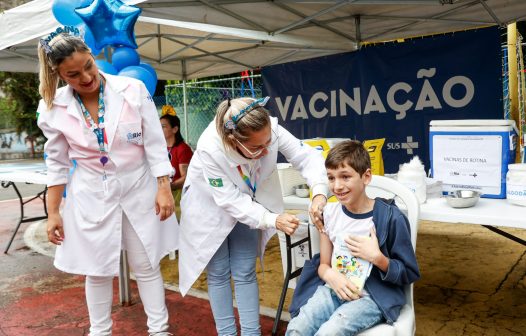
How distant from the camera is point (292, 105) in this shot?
6.65 metres

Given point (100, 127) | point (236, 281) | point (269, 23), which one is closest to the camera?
point (100, 127)

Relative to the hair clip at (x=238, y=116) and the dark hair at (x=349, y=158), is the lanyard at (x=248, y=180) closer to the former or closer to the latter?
the hair clip at (x=238, y=116)

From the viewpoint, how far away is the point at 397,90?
18.1ft

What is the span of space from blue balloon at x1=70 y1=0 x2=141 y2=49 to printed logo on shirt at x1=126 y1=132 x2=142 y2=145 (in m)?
1.23

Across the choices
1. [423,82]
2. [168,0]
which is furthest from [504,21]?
[168,0]

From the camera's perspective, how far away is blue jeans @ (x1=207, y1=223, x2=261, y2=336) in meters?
2.21

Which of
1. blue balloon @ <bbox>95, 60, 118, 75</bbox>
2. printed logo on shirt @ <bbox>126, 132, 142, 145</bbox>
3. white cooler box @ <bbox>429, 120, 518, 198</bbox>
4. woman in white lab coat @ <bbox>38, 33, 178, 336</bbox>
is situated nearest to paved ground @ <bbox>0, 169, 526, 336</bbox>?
woman in white lab coat @ <bbox>38, 33, 178, 336</bbox>

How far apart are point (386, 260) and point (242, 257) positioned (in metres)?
0.77

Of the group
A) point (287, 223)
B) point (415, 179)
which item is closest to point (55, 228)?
point (287, 223)

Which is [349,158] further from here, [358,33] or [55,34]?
[358,33]

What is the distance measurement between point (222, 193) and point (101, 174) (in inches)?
23.9

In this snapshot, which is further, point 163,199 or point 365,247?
point 163,199

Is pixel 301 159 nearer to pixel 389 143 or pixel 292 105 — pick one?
pixel 389 143

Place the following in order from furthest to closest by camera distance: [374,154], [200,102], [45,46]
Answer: [200,102], [374,154], [45,46]
